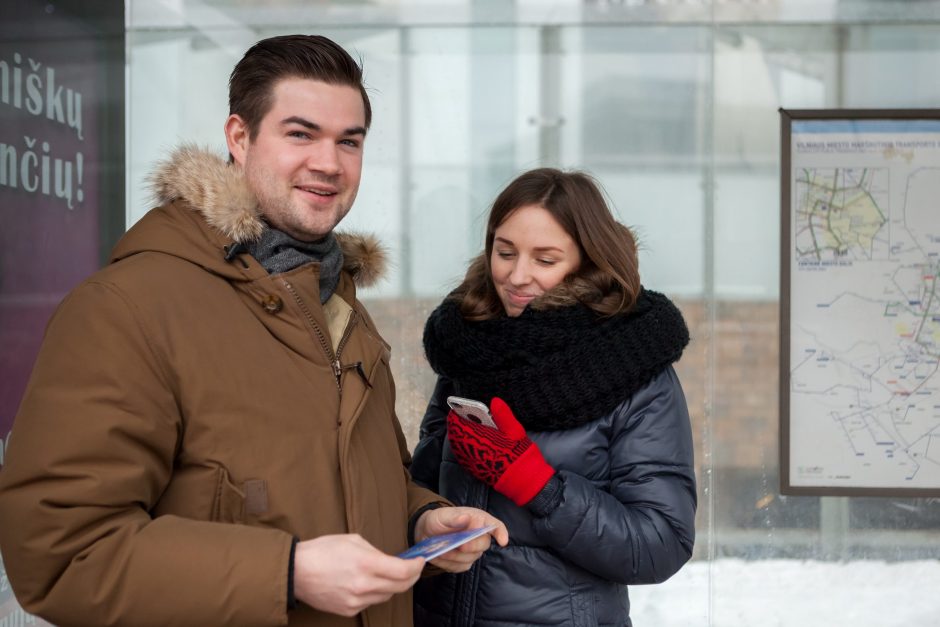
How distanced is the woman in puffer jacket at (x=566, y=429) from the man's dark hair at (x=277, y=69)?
0.72 metres

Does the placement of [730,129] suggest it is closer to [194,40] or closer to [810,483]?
[810,483]

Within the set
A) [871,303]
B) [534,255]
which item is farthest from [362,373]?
[871,303]

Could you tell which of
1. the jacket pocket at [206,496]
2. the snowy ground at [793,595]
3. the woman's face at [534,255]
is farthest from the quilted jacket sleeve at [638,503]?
the snowy ground at [793,595]

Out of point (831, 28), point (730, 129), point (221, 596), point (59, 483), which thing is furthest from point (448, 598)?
point (831, 28)

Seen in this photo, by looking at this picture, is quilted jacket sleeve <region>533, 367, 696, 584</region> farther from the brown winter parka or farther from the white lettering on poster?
the white lettering on poster

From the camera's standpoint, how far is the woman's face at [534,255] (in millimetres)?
2391

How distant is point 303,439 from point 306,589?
0.92ft

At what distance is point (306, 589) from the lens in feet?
4.79

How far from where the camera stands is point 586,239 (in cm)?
238

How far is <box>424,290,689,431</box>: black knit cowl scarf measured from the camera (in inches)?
88.1

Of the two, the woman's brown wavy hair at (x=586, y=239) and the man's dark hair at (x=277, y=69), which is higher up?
the man's dark hair at (x=277, y=69)

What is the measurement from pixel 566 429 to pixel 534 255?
443 mm

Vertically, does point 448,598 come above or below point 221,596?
below

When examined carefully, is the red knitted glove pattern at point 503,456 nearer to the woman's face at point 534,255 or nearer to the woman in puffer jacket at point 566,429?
the woman in puffer jacket at point 566,429
